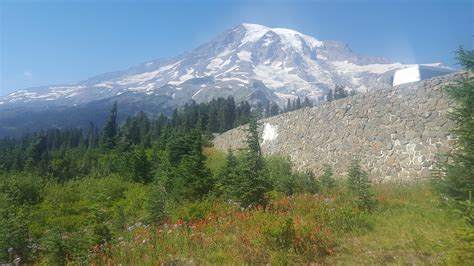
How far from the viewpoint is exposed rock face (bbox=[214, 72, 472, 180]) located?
1398cm

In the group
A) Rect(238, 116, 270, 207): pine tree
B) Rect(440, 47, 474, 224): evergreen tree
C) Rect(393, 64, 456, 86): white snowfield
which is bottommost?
Rect(238, 116, 270, 207): pine tree

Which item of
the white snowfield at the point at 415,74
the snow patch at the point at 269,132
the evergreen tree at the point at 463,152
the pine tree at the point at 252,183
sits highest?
the white snowfield at the point at 415,74

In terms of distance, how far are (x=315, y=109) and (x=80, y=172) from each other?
56.4 feet

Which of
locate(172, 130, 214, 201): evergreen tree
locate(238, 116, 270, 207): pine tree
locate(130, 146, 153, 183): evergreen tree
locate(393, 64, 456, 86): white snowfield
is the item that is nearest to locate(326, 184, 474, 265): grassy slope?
locate(238, 116, 270, 207): pine tree

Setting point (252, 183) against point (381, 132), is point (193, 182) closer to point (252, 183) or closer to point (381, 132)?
point (252, 183)

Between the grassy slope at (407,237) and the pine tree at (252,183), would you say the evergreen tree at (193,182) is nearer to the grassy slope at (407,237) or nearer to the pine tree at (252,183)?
the pine tree at (252,183)

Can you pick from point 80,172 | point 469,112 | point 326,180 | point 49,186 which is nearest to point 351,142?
point 326,180

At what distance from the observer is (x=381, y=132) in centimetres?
1619

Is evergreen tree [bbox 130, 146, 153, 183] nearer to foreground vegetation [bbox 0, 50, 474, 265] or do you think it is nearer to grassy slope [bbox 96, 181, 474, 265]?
foreground vegetation [bbox 0, 50, 474, 265]

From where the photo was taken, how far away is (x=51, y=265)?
6.12 meters

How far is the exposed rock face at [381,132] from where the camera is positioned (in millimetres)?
13977

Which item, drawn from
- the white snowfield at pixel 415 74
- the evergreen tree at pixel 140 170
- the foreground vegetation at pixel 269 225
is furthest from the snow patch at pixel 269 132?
the foreground vegetation at pixel 269 225

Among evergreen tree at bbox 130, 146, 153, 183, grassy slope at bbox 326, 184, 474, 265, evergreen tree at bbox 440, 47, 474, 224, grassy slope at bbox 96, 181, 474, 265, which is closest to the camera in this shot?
grassy slope at bbox 326, 184, 474, 265

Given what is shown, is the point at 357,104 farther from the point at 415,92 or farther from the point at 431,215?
the point at 431,215
